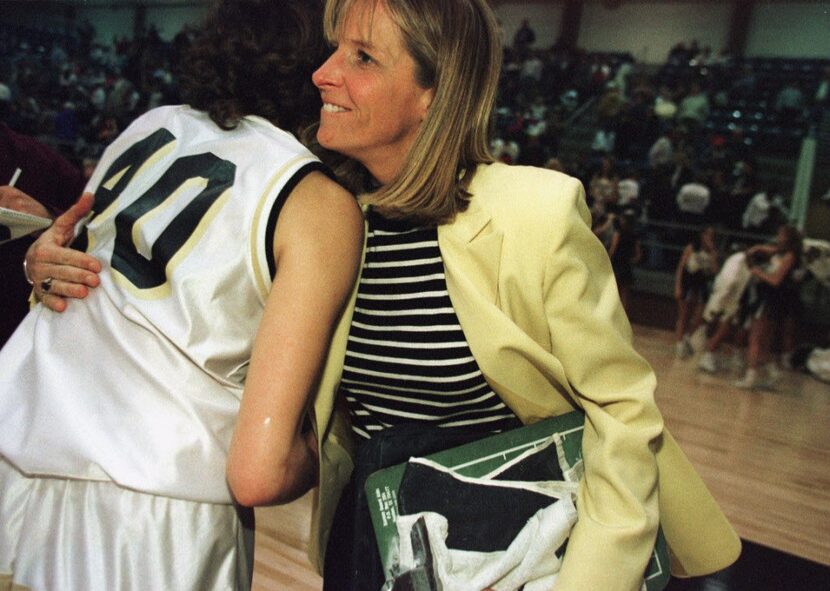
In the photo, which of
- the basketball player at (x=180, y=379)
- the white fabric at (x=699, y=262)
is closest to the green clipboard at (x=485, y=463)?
the basketball player at (x=180, y=379)

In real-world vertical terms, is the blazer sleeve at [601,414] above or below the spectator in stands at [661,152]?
below

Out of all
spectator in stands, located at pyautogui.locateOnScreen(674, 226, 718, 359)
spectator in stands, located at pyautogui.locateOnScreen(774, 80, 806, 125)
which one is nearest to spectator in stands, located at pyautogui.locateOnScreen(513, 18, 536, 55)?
spectator in stands, located at pyautogui.locateOnScreen(774, 80, 806, 125)

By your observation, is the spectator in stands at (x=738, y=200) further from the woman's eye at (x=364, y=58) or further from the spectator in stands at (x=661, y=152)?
the woman's eye at (x=364, y=58)

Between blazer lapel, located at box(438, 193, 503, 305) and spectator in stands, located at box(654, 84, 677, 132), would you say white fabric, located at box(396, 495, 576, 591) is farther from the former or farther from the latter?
spectator in stands, located at box(654, 84, 677, 132)

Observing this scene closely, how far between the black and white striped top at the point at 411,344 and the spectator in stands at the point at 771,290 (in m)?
6.51

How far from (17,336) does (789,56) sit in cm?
1496

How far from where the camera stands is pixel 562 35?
1605cm

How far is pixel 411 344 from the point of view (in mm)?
1202

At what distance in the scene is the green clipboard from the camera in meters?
1.07

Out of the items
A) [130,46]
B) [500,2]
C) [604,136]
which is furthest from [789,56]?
[130,46]

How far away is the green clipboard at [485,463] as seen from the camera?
3.50 ft

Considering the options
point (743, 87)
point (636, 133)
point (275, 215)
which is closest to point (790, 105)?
point (743, 87)

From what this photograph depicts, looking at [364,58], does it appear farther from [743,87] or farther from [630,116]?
[743,87]

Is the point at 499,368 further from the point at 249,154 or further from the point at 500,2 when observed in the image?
Answer: the point at 500,2
